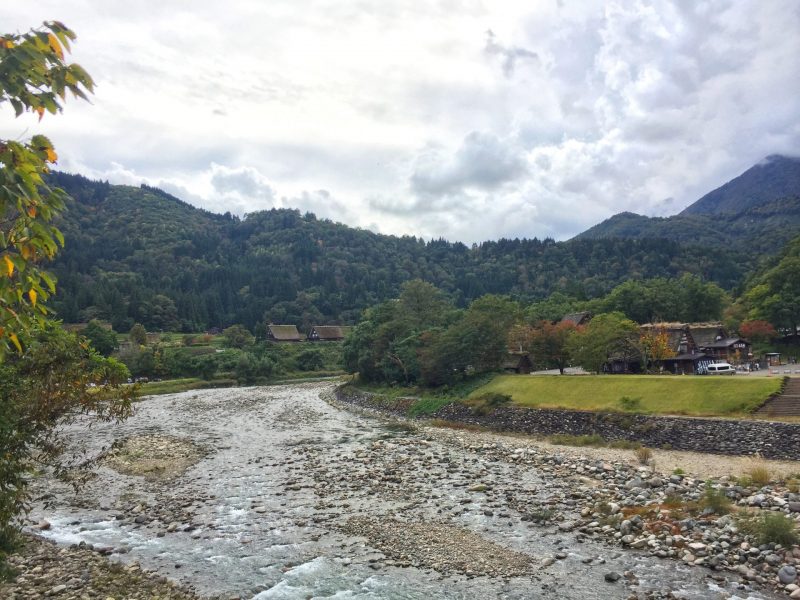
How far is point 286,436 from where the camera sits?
128 ft

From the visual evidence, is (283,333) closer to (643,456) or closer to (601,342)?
(601,342)

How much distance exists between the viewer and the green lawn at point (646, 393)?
33.5 metres

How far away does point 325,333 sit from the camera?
5522 inches

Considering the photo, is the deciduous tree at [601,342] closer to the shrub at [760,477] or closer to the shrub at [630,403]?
the shrub at [630,403]

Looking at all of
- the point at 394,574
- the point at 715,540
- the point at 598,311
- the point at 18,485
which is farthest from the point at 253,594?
the point at 598,311

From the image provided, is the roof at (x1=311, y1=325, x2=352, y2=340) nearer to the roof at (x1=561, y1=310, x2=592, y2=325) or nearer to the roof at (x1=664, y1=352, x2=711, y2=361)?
the roof at (x1=561, y1=310, x2=592, y2=325)

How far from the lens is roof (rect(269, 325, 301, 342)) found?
136 meters

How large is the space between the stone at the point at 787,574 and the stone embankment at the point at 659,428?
1518 centimetres

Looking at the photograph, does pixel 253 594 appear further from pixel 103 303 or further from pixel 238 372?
pixel 103 303

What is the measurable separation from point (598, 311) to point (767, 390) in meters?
49.6

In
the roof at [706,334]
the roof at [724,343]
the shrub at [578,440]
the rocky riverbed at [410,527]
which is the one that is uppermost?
the roof at [706,334]

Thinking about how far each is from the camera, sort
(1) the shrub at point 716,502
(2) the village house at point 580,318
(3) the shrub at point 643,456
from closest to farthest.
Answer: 1. (1) the shrub at point 716,502
2. (3) the shrub at point 643,456
3. (2) the village house at point 580,318

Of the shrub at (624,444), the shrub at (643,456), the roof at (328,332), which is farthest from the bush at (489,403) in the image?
the roof at (328,332)

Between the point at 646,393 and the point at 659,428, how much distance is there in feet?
21.6
